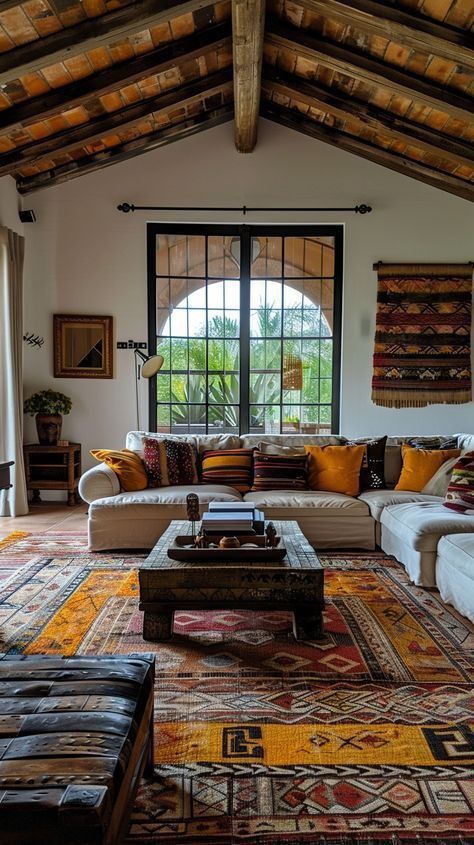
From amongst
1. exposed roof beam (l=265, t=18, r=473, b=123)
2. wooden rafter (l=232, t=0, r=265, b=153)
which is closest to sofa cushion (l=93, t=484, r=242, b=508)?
wooden rafter (l=232, t=0, r=265, b=153)

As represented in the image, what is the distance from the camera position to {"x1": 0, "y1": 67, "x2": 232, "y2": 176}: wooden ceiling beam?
201 inches

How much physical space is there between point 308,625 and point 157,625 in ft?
2.07

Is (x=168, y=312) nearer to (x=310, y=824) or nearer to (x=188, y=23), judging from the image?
(x=188, y=23)

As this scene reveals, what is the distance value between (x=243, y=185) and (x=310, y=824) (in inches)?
220

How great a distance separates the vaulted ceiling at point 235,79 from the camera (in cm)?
369

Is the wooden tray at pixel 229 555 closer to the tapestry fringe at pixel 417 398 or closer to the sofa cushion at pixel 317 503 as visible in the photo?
the sofa cushion at pixel 317 503

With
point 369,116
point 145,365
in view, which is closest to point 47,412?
point 145,365

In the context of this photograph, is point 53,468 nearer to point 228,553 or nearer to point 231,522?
point 231,522

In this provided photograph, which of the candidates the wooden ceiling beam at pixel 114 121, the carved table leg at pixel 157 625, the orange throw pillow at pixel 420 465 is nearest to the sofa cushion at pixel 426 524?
the orange throw pillow at pixel 420 465

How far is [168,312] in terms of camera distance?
6090mm

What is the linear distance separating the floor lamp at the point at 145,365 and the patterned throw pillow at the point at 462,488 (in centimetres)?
269

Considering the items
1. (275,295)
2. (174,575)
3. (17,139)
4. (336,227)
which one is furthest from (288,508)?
(17,139)

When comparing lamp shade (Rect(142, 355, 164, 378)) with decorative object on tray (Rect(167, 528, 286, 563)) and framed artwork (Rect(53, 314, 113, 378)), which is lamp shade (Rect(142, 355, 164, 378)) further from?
decorative object on tray (Rect(167, 528, 286, 563))

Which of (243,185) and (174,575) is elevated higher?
(243,185)
